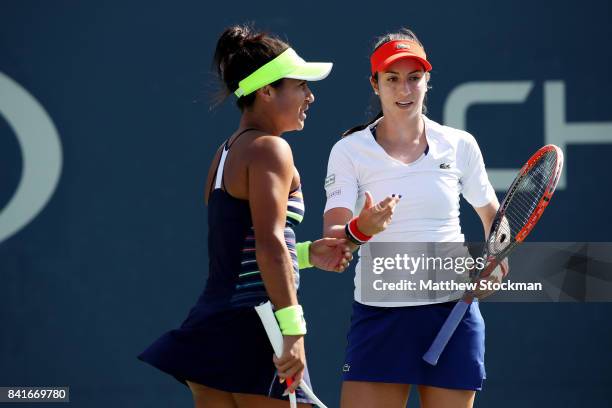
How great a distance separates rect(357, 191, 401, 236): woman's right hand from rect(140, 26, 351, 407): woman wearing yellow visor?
244 mm

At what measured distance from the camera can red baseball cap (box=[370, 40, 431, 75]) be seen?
12.1 ft

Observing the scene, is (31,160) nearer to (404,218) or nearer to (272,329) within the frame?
(404,218)

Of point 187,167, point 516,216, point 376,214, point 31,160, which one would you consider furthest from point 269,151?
point 31,160

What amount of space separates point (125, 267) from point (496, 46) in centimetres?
212

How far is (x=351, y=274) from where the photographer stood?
217 inches

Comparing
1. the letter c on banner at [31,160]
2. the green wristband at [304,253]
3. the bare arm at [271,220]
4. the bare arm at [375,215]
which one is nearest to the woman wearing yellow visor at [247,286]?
the bare arm at [271,220]

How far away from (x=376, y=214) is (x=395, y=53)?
659mm

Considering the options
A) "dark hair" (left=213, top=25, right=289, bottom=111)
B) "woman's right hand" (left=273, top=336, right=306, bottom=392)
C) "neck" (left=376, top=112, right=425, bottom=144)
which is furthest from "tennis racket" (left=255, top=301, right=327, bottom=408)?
"neck" (left=376, top=112, right=425, bottom=144)

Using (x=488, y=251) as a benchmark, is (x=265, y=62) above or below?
above

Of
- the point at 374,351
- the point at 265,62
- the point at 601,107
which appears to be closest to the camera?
the point at 265,62

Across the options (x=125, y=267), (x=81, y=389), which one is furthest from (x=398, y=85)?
(x=81, y=389)

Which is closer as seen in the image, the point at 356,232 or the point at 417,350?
the point at 356,232

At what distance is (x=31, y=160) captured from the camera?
219 inches

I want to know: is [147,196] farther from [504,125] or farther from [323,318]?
[504,125]
